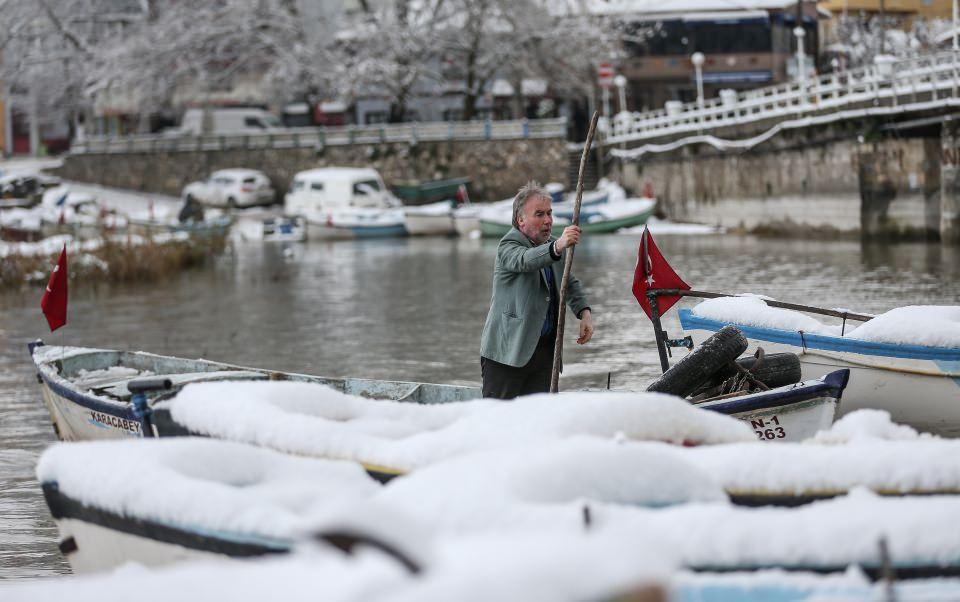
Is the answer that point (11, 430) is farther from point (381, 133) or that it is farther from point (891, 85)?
point (381, 133)

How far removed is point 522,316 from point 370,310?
42.3 feet

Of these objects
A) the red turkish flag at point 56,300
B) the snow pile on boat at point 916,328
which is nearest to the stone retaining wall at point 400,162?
the red turkish flag at point 56,300

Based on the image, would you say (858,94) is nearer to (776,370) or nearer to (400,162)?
(400,162)

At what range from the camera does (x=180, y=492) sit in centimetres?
505

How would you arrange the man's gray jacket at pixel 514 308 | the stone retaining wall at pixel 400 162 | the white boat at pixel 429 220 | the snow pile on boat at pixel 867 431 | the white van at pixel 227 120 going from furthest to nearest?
the white van at pixel 227 120 < the stone retaining wall at pixel 400 162 < the white boat at pixel 429 220 < the man's gray jacket at pixel 514 308 < the snow pile on boat at pixel 867 431

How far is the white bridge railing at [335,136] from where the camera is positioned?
149ft

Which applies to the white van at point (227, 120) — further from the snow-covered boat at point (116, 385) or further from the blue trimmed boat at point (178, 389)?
the blue trimmed boat at point (178, 389)

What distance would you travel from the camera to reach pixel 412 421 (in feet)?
21.5

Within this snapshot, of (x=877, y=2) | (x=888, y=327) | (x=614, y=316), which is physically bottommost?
(x=614, y=316)

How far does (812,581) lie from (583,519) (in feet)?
2.33

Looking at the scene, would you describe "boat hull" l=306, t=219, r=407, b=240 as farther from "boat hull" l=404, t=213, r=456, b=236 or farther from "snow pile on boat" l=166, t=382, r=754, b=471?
"snow pile on boat" l=166, t=382, r=754, b=471

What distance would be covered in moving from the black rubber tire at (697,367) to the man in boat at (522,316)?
A: 72 cm

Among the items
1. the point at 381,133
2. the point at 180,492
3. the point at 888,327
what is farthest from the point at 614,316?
the point at 381,133

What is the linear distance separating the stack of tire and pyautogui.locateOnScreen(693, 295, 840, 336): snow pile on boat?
4.12ft
